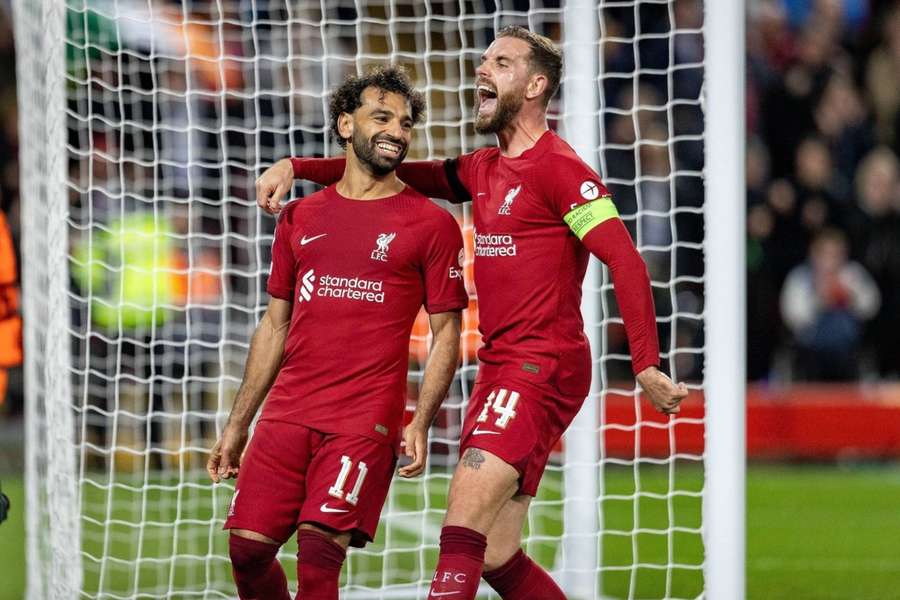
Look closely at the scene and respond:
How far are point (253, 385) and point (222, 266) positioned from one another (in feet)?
9.72

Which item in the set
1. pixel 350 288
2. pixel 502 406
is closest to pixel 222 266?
pixel 350 288

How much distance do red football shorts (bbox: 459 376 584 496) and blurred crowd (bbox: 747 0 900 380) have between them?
7940mm

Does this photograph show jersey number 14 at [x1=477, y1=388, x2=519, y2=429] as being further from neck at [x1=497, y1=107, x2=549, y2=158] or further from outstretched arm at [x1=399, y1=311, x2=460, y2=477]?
neck at [x1=497, y1=107, x2=549, y2=158]

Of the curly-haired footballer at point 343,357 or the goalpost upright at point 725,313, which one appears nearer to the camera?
the curly-haired footballer at point 343,357

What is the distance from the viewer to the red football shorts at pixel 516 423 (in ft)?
15.4

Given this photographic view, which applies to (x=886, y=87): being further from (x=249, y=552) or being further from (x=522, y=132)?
(x=249, y=552)

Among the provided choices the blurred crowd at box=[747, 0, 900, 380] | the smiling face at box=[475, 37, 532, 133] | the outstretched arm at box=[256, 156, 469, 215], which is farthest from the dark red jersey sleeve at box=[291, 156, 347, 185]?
the blurred crowd at box=[747, 0, 900, 380]

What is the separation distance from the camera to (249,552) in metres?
4.77

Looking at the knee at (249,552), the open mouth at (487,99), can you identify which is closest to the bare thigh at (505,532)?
the knee at (249,552)

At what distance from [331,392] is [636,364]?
40.0 inches

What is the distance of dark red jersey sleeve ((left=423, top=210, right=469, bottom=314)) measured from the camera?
4871 mm

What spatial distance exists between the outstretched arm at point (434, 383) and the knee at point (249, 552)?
0.56 m

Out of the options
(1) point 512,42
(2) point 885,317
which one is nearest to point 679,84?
(2) point 885,317

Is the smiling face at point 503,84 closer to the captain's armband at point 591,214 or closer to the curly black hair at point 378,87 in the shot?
the curly black hair at point 378,87
